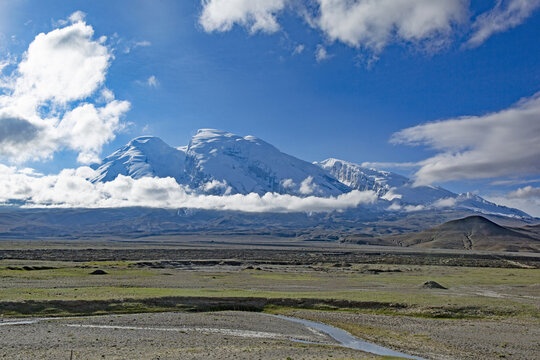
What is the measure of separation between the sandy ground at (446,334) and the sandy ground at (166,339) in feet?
17.0

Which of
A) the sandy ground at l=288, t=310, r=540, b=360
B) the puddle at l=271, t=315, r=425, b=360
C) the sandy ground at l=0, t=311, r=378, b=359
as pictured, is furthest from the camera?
the puddle at l=271, t=315, r=425, b=360

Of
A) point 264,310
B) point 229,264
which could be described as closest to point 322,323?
point 264,310

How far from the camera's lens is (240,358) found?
31422 millimetres

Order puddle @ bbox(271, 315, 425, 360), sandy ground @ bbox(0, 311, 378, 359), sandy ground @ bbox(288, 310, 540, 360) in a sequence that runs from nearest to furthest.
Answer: sandy ground @ bbox(0, 311, 378, 359) → sandy ground @ bbox(288, 310, 540, 360) → puddle @ bbox(271, 315, 425, 360)

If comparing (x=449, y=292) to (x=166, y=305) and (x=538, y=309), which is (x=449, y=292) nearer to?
(x=538, y=309)

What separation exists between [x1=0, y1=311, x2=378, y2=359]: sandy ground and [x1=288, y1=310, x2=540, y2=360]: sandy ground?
204 inches

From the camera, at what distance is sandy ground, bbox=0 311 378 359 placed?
105ft

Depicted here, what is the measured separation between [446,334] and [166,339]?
25063 millimetres

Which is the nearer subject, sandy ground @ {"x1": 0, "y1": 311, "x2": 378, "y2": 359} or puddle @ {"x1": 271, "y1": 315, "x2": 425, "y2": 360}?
sandy ground @ {"x1": 0, "y1": 311, "x2": 378, "y2": 359}

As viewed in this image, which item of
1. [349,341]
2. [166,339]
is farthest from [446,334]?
[166,339]

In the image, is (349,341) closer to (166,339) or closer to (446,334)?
(446,334)

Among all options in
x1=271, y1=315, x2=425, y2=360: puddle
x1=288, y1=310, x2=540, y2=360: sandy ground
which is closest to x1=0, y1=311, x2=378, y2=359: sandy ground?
x1=271, y1=315, x2=425, y2=360: puddle

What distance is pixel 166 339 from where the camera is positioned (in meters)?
37.4

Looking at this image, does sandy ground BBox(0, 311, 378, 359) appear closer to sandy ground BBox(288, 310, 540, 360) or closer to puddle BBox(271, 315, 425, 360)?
puddle BBox(271, 315, 425, 360)
